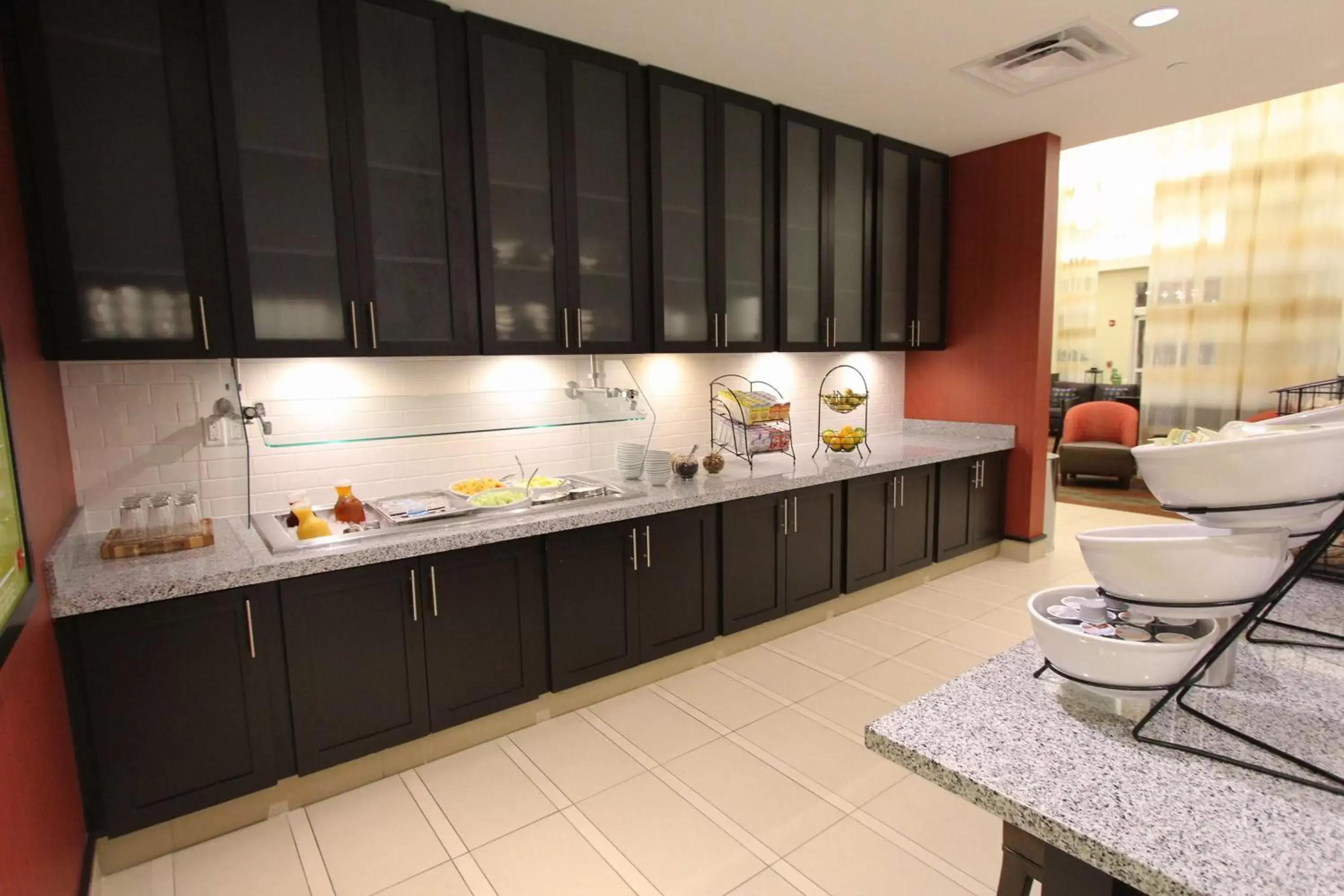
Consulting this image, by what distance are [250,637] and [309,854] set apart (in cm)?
69

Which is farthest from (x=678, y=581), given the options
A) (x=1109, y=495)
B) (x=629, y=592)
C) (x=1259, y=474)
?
(x=1109, y=495)

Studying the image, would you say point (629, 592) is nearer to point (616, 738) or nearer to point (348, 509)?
point (616, 738)

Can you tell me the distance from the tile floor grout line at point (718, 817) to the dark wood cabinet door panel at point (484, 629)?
65 cm

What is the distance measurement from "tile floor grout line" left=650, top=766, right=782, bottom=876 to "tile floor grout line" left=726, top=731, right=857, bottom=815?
300mm

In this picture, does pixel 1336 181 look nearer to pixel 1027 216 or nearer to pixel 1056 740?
pixel 1027 216

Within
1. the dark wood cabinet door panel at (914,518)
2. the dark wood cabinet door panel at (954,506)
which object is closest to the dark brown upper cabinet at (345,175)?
the dark wood cabinet door panel at (914,518)

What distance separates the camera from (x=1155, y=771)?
2.96 ft

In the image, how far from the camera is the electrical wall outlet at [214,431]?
8.33 ft

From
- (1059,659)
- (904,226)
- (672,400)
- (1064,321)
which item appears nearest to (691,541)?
(672,400)

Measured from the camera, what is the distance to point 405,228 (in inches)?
105

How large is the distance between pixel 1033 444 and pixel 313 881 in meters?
4.58

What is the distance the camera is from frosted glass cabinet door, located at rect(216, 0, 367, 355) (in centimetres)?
233

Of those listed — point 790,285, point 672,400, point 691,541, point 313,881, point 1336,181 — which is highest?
point 1336,181

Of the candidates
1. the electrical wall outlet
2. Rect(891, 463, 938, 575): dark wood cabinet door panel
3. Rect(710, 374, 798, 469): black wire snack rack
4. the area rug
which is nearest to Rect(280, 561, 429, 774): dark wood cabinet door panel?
the electrical wall outlet
